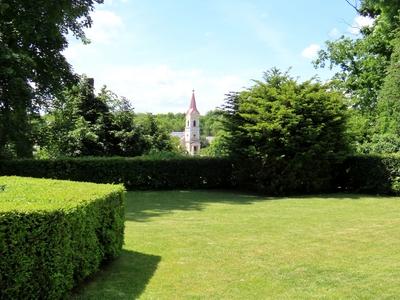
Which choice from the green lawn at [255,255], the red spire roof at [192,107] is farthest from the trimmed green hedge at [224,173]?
the red spire roof at [192,107]

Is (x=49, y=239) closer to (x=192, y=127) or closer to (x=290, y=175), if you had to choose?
(x=290, y=175)

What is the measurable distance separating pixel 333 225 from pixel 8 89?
37.7 feet

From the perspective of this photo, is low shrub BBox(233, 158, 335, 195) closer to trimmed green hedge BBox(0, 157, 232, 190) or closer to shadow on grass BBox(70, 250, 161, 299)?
trimmed green hedge BBox(0, 157, 232, 190)

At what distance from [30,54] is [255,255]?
13.5m

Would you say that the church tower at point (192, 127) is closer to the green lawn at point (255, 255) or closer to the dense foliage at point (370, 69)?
the dense foliage at point (370, 69)

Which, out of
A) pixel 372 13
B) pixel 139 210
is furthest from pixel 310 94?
pixel 372 13

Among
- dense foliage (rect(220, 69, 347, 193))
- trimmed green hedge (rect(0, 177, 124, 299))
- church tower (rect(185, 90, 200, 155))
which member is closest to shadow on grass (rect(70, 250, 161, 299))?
trimmed green hedge (rect(0, 177, 124, 299))

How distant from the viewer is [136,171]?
1920 centimetres

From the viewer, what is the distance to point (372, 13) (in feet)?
112

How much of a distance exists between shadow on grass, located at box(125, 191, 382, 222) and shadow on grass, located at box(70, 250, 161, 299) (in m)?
3.99

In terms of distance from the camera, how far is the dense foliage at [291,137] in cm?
1780

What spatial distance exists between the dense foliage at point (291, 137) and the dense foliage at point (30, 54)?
7118 millimetres

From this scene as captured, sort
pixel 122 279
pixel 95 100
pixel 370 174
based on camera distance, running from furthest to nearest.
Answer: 1. pixel 95 100
2. pixel 370 174
3. pixel 122 279

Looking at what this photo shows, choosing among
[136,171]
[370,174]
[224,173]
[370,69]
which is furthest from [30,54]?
[370,69]
